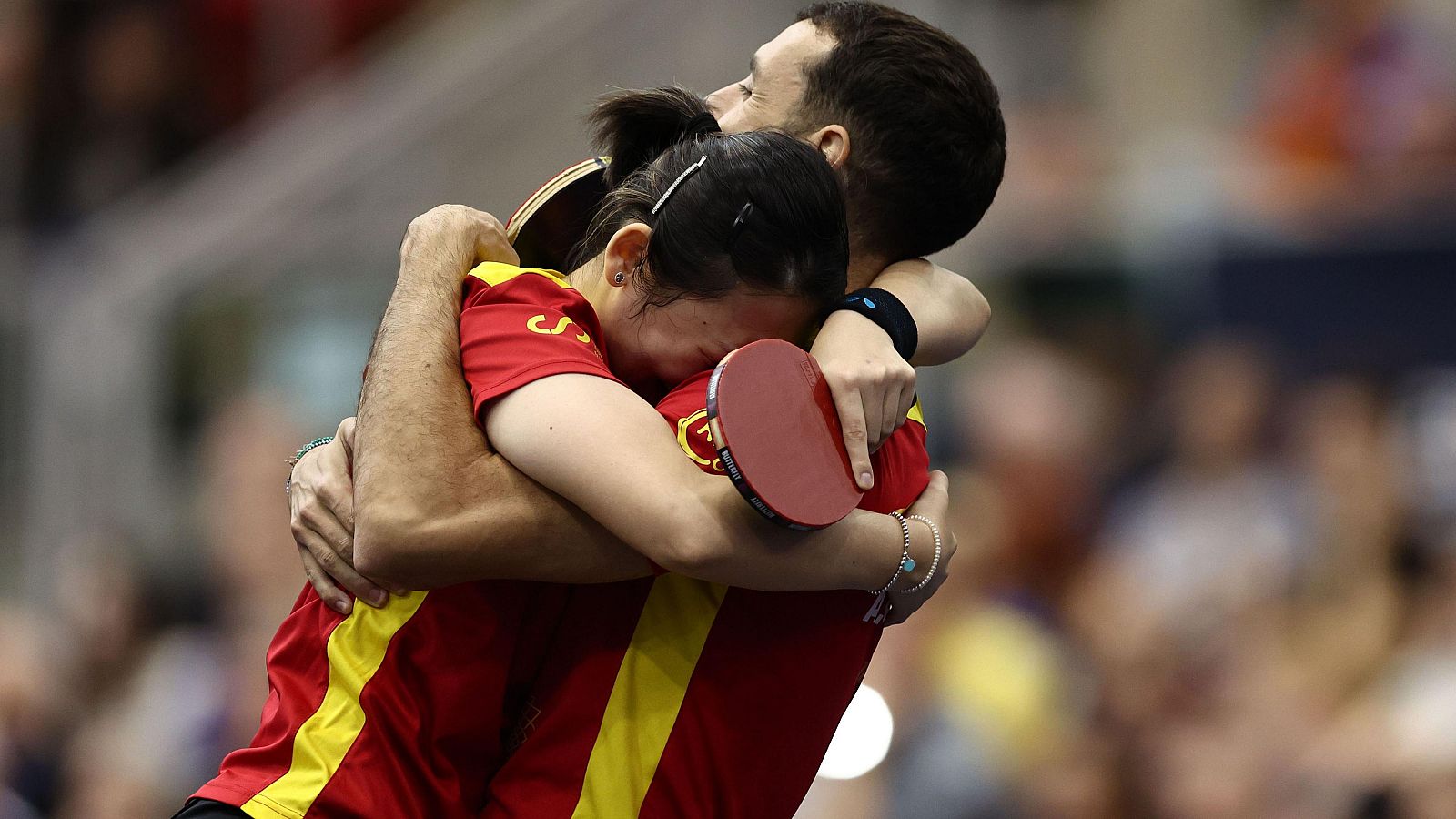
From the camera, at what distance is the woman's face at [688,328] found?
2.58 meters

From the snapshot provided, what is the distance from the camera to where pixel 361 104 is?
8.68 metres

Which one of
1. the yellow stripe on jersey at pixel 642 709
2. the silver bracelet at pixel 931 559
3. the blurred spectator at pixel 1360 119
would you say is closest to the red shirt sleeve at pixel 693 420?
the yellow stripe on jersey at pixel 642 709

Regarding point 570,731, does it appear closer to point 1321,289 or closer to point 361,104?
point 1321,289

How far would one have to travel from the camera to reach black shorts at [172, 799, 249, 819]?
2.57 m

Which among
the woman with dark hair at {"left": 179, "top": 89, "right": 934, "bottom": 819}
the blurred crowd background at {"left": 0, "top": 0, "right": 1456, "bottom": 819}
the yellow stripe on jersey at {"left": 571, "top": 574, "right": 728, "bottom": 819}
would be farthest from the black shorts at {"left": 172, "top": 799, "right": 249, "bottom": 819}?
the blurred crowd background at {"left": 0, "top": 0, "right": 1456, "bottom": 819}

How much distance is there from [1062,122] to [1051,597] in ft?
9.80

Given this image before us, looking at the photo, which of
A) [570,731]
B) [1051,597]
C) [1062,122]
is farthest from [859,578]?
[1062,122]

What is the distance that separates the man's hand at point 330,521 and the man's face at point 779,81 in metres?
0.81

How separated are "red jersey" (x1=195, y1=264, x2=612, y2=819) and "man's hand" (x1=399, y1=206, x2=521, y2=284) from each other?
12 cm

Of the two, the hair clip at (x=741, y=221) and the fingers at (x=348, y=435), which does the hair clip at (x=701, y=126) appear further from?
the fingers at (x=348, y=435)

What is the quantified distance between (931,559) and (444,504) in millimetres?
727

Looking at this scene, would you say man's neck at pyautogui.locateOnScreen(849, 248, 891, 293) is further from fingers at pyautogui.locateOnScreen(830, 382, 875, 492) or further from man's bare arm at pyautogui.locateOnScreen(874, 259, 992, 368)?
fingers at pyautogui.locateOnScreen(830, 382, 875, 492)

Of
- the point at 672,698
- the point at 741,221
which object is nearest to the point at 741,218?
the point at 741,221

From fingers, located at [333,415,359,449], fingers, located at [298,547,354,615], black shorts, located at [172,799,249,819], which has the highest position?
fingers, located at [333,415,359,449]
